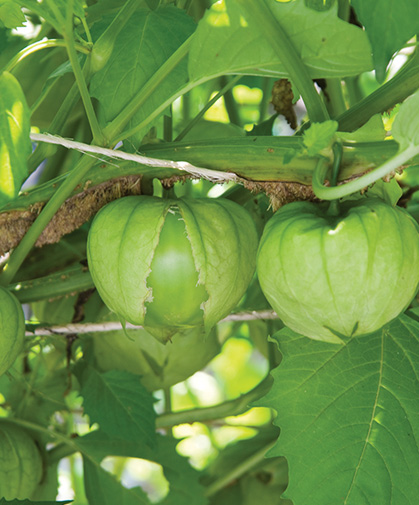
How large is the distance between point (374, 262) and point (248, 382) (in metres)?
1.05

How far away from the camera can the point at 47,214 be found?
1.82ft

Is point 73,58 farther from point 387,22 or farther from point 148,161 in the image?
point 387,22

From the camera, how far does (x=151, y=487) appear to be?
3.29ft

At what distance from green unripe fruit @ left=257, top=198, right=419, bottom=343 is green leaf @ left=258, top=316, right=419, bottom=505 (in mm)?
120

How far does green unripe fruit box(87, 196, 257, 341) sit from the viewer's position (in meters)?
0.49

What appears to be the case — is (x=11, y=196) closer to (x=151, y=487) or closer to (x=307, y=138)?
(x=307, y=138)

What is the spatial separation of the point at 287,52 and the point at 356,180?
→ 0.10 meters

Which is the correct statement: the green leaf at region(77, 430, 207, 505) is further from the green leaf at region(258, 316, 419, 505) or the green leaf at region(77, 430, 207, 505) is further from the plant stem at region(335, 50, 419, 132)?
the plant stem at region(335, 50, 419, 132)

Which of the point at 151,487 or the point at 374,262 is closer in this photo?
the point at 374,262

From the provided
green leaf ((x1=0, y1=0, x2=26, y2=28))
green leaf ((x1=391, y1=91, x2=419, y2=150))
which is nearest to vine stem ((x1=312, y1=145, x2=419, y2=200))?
green leaf ((x1=391, y1=91, x2=419, y2=150))

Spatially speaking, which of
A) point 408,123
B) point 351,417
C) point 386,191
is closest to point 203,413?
point 351,417

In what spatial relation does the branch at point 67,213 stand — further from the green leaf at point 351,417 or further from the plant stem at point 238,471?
the plant stem at point 238,471

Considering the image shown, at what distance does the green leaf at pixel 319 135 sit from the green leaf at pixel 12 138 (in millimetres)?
177

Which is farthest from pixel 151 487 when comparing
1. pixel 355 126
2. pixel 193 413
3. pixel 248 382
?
pixel 355 126
